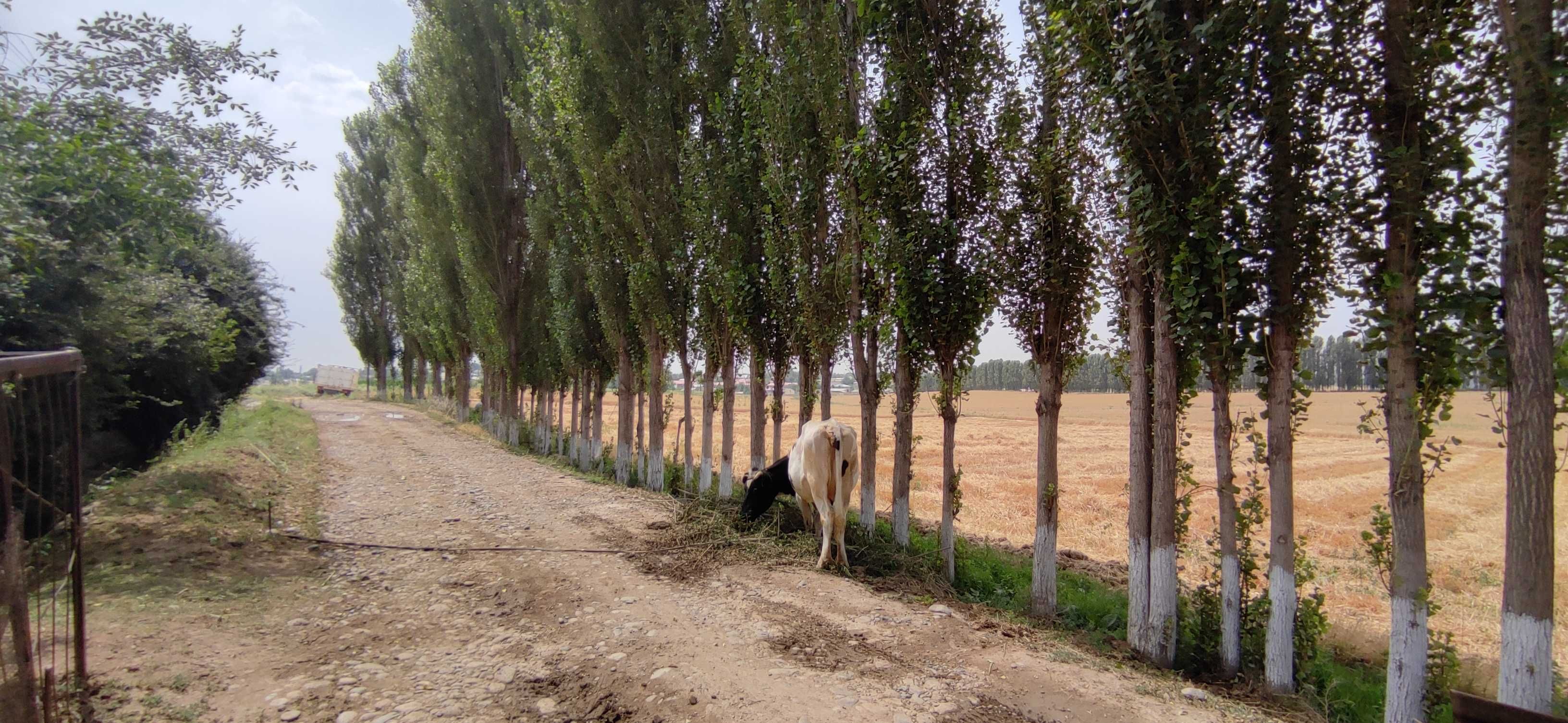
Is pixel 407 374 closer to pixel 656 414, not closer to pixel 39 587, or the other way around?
pixel 656 414

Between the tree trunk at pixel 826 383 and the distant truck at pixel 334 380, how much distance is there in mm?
64870

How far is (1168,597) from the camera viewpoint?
19.7ft

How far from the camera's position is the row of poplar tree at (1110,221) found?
175 inches

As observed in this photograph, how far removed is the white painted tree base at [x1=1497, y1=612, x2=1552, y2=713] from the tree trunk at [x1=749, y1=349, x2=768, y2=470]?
365 inches

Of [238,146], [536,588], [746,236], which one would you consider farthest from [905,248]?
[238,146]

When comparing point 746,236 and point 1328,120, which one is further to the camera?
point 746,236

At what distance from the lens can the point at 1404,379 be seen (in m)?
4.76

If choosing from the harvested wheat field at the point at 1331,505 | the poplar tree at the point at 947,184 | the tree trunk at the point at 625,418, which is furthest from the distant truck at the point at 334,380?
the poplar tree at the point at 947,184

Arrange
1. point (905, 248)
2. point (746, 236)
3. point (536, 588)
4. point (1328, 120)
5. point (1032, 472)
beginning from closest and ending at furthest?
point (1328, 120), point (536, 588), point (905, 248), point (746, 236), point (1032, 472)

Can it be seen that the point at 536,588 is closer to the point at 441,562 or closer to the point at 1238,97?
the point at 441,562

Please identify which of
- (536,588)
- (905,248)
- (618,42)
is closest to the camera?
(536,588)

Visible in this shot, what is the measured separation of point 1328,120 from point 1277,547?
3.29 m

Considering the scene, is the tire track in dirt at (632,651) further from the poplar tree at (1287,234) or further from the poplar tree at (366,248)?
the poplar tree at (366,248)

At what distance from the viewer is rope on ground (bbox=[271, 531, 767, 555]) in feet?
29.0
